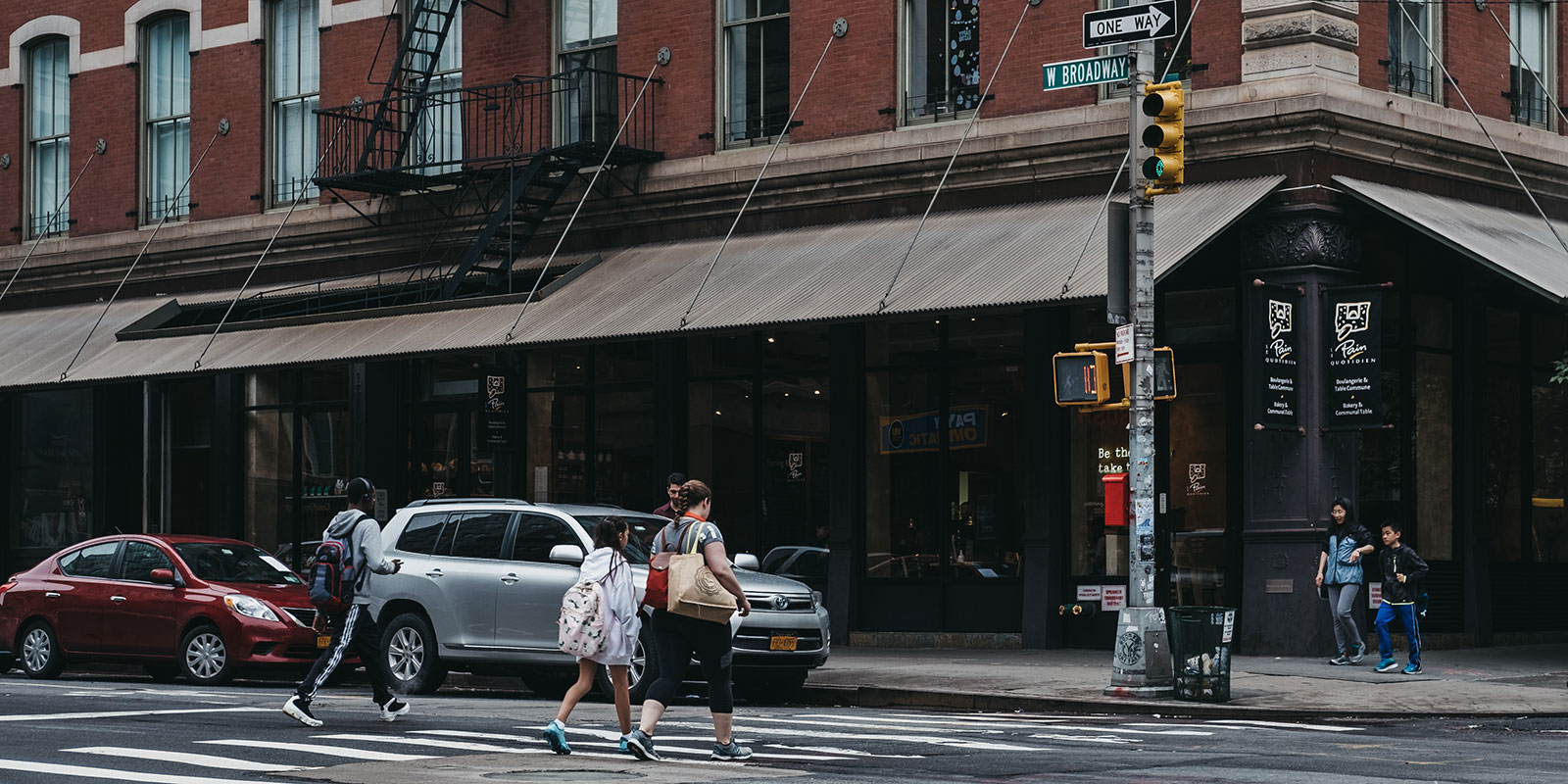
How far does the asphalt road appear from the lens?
1088cm

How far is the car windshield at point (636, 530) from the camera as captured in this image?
1684cm

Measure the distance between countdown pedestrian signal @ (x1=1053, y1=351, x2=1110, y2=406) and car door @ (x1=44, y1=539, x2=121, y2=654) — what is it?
9.71 m

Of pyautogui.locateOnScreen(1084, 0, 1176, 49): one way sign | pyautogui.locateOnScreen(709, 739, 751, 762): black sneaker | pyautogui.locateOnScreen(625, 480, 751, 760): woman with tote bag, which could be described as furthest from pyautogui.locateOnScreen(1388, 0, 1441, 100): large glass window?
pyautogui.locateOnScreen(709, 739, 751, 762): black sneaker

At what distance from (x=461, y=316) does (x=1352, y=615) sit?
10584 millimetres

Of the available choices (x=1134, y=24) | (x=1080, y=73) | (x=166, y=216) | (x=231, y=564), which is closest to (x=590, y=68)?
(x=166, y=216)

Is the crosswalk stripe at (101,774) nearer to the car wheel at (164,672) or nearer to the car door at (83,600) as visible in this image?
the car wheel at (164,672)

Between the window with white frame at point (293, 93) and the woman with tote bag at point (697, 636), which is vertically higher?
the window with white frame at point (293, 93)

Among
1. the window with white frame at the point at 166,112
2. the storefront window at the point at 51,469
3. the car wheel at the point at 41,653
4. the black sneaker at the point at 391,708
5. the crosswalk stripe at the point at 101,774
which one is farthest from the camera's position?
the storefront window at the point at 51,469

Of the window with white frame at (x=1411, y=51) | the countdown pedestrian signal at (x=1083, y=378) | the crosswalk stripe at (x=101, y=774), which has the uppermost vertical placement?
the window with white frame at (x=1411, y=51)

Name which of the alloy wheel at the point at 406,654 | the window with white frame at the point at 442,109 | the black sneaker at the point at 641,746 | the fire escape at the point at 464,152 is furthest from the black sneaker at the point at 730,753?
the window with white frame at the point at 442,109

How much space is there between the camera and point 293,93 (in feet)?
94.0

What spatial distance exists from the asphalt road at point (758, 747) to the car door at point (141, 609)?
278cm

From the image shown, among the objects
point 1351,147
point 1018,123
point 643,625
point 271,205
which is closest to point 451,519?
point 643,625

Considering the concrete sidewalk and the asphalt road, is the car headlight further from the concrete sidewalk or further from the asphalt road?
the concrete sidewalk
